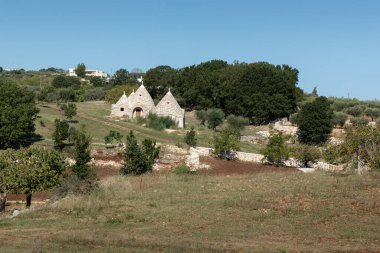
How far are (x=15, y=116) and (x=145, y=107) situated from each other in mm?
18282

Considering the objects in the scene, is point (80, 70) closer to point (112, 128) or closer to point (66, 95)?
point (66, 95)

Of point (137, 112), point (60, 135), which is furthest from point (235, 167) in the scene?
point (137, 112)

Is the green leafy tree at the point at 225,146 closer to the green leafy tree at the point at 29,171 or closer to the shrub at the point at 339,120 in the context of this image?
the green leafy tree at the point at 29,171

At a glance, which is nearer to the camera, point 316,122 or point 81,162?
point 81,162

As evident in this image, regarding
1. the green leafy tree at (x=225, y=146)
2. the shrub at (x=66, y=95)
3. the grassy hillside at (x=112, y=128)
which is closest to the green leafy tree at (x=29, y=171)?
the grassy hillside at (x=112, y=128)

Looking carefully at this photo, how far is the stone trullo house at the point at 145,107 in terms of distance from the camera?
5050 centimetres

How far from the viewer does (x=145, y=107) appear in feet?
172

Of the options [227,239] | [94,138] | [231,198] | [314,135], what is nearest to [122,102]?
[94,138]

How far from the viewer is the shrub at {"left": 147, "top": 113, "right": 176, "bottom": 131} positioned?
4775 cm

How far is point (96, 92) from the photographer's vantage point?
83312mm

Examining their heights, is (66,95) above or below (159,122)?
above

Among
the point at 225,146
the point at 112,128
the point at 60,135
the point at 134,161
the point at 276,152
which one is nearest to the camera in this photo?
the point at 134,161

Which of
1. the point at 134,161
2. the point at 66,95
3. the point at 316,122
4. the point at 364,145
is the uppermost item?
the point at 66,95

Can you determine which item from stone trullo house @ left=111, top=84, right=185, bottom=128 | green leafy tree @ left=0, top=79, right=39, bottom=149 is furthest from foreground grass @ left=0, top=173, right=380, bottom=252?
stone trullo house @ left=111, top=84, right=185, bottom=128
